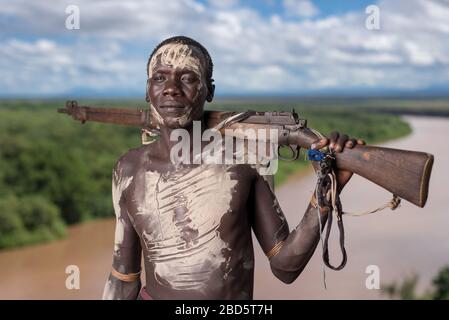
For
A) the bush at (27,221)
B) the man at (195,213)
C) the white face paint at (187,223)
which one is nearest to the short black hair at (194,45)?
the man at (195,213)

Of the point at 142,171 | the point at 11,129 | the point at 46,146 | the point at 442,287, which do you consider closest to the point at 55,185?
the point at 46,146

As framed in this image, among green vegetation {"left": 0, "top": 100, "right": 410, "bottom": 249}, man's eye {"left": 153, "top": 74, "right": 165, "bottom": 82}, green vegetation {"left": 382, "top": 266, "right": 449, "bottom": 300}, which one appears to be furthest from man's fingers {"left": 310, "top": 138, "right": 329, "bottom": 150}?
A: green vegetation {"left": 0, "top": 100, "right": 410, "bottom": 249}

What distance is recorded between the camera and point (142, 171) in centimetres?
197

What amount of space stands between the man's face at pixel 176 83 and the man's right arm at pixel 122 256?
0.34 meters

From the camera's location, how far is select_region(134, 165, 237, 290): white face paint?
184 centimetres

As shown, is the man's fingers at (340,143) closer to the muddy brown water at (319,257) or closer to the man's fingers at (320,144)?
the man's fingers at (320,144)

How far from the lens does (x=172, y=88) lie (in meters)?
1.79

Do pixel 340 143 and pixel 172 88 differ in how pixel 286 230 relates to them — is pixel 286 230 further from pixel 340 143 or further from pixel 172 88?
pixel 172 88

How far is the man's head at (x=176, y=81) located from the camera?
71.1 inches

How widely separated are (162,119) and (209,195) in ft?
0.96

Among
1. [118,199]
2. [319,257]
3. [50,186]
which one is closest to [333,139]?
[118,199]

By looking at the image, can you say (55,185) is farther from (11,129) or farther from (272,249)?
(272,249)

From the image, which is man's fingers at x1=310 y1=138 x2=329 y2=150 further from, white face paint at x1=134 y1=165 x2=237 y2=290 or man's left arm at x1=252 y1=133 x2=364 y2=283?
white face paint at x1=134 y1=165 x2=237 y2=290

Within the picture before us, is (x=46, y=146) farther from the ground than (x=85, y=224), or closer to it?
farther from the ground
